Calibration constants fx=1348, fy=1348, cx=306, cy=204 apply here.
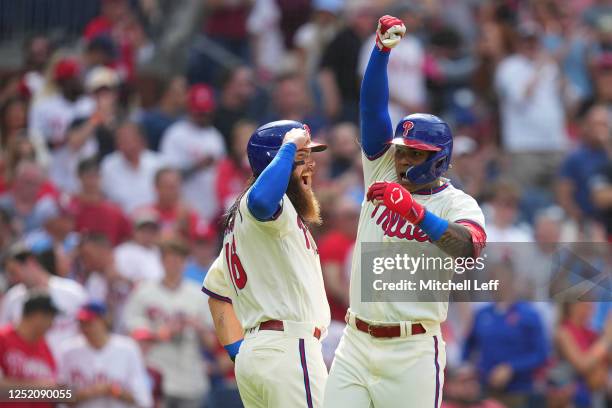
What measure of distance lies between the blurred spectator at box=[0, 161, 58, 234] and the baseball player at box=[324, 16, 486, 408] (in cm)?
603

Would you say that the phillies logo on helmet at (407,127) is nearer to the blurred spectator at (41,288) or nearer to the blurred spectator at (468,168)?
the blurred spectator at (41,288)

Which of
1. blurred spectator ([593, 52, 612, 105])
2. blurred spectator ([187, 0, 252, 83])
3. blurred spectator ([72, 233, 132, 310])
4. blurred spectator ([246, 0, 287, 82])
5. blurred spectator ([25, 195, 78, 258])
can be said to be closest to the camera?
blurred spectator ([72, 233, 132, 310])

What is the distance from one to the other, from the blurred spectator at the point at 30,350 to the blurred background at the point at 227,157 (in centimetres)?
2

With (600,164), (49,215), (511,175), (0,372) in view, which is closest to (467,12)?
(511,175)

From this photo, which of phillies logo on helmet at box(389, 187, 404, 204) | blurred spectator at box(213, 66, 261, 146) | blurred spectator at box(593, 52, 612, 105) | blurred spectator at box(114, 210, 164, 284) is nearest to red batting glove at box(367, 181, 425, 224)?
phillies logo on helmet at box(389, 187, 404, 204)

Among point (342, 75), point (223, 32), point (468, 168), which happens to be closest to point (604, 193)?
point (468, 168)

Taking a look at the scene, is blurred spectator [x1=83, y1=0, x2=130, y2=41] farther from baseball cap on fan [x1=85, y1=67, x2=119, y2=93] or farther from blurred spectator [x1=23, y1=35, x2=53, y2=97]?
baseball cap on fan [x1=85, y1=67, x2=119, y2=93]

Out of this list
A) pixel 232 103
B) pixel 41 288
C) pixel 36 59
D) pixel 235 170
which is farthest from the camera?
pixel 36 59

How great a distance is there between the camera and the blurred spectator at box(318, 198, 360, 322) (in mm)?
11109

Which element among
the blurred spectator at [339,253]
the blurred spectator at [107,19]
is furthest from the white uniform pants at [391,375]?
the blurred spectator at [107,19]

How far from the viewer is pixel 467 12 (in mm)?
16234

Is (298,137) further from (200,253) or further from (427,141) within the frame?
A: (200,253)

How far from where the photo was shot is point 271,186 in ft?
20.9

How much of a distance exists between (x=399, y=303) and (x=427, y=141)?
810 millimetres
